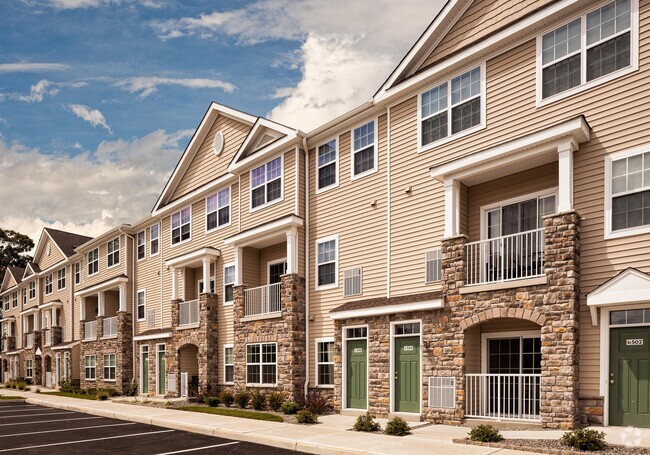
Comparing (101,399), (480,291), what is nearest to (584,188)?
(480,291)

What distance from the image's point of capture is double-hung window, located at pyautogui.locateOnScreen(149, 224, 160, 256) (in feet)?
103

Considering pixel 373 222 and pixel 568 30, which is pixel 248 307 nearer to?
pixel 373 222

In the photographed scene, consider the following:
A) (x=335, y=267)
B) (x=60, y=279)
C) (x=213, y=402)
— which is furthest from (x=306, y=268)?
(x=60, y=279)

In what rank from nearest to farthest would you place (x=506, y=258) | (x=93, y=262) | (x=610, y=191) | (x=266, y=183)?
(x=610, y=191)
(x=506, y=258)
(x=266, y=183)
(x=93, y=262)

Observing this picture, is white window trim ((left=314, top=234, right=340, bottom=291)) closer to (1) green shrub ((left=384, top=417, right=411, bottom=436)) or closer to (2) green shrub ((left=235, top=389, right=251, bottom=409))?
(2) green shrub ((left=235, top=389, right=251, bottom=409))

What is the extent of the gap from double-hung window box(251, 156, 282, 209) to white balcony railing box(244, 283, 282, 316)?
345 centimetres

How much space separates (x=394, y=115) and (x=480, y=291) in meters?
6.74

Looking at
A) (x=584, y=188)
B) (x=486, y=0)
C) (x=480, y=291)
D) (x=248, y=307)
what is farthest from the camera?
(x=248, y=307)

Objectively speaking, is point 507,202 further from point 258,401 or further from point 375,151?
point 258,401

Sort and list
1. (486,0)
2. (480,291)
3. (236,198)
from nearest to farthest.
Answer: (480,291) < (486,0) < (236,198)

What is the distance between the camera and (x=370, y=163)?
19.2m

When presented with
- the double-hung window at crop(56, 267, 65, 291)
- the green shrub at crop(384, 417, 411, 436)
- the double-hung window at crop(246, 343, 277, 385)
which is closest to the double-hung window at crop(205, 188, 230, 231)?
the double-hung window at crop(246, 343, 277, 385)

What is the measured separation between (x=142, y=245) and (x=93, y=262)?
771cm

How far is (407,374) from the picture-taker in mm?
16484
